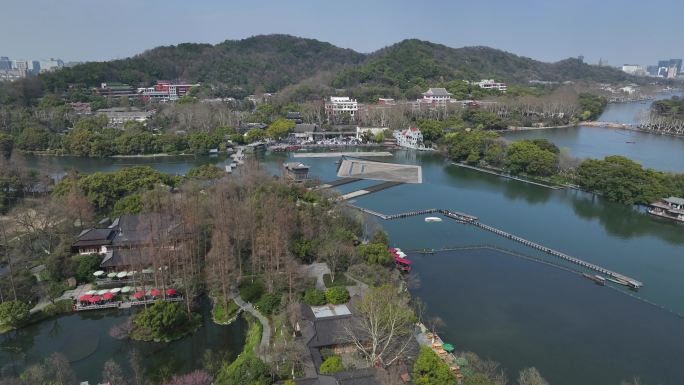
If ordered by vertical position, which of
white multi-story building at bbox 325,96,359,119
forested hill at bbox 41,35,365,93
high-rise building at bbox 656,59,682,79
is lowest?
white multi-story building at bbox 325,96,359,119

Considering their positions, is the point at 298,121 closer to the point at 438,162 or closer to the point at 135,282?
the point at 438,162

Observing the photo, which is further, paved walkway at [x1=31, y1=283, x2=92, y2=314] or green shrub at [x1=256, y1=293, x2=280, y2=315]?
paved walkway at [x1=31, y1=283, x2=92, y2=314]

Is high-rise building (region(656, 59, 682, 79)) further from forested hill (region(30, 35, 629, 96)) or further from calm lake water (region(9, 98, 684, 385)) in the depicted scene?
calm lake water (region(9, 98, 684, 385))

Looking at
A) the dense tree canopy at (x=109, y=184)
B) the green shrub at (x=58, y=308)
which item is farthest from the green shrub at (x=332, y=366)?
the dense tree canopy at (x=109, y=184)

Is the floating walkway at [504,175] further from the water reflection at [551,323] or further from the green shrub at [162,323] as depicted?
the green shrub at [162,323]

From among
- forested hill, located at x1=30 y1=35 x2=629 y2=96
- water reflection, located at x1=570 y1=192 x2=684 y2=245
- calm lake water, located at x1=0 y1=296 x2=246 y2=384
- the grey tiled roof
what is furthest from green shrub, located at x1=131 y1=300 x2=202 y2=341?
forested hill, located at x1=30 y1=35 x2=629 y2=96

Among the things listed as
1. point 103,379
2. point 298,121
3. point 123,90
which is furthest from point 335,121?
point 103,379

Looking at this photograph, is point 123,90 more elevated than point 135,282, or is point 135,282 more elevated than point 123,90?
point 123,90
